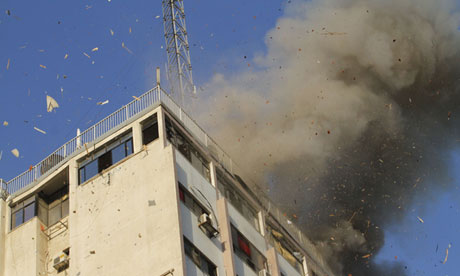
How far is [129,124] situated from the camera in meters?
46.4

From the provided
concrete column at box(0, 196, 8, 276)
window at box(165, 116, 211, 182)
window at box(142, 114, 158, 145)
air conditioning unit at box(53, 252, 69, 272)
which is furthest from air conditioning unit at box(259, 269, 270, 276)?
concrete column at box(0, 196, 8, 276)

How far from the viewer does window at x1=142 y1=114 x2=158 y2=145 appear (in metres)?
45.4

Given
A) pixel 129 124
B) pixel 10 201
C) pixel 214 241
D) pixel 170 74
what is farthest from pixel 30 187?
pixel 170 74

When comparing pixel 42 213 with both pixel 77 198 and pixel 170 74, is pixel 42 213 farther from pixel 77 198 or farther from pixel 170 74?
pixel 170 74

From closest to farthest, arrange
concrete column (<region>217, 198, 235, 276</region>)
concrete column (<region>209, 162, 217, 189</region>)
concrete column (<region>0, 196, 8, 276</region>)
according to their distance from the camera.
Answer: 1. concrete column (<region>217, 198, 235, 276</region>)
2. concrete column (<region>0, 196, 8, 276</region>)
3. concrete column (<region>209, 162, 217, 189</region>)

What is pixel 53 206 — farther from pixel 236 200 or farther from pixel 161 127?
pixel 236 200

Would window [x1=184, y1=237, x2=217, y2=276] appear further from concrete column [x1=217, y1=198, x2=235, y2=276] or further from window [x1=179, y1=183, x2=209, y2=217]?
window [x1=179, y1=183, x2=209, y2=217]

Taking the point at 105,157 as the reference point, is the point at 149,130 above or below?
above

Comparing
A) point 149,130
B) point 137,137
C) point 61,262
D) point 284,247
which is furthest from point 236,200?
point 61,262

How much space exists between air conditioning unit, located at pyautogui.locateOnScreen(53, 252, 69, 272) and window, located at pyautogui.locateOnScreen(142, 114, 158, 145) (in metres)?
6.10

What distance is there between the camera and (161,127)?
44969 mm

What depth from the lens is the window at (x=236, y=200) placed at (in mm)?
49550

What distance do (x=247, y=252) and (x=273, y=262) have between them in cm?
239

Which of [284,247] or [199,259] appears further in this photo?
[284,247]
